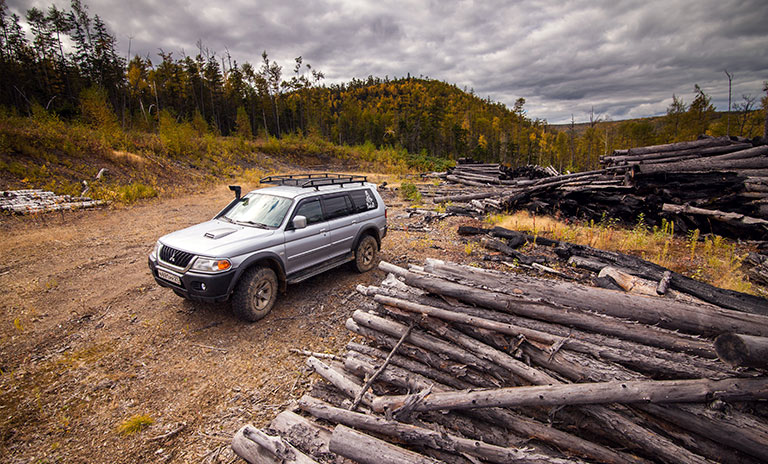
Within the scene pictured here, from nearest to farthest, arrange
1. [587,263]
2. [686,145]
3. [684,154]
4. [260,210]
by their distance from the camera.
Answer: [260,210] → [587,263] → [684,154] → [686,145]

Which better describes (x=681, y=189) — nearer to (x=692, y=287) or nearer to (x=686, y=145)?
(x=686, y=145)

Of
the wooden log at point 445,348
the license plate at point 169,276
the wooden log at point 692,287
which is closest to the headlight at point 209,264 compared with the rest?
the license plate at point 169,276

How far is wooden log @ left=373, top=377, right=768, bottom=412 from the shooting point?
205cm

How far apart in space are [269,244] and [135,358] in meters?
2.26

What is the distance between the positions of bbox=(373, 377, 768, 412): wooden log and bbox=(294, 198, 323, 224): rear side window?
3842 millimetres

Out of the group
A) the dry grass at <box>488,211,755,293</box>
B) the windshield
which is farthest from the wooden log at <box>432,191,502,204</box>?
the windshield

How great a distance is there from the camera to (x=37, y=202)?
10.9 metres

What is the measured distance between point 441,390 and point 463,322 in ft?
2.12

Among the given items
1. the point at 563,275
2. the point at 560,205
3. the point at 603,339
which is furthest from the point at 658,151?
the point at 603,339

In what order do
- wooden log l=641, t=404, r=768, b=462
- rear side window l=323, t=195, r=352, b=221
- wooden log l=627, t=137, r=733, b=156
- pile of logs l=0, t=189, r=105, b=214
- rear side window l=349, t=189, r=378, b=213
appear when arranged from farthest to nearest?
wooden log l=627, t=137, r=733, b=156 < pile of logs l=0, t=189, r=105, b=214 < rear side window l=349, t=189, r=378, b=213 < rear side window l=323, t=195, r=352, b=221 < wooden log l=641, t=404, r=768, b=462

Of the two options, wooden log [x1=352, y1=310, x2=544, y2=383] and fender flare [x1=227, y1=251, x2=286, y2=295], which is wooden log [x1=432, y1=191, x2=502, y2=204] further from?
wooden log [x1=352, y1=310, x2=544, y2=383]

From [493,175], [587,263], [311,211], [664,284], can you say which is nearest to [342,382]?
[311,211]

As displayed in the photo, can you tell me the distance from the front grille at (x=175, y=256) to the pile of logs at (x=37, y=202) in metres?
10.7

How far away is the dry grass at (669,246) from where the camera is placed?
612 centimetres
